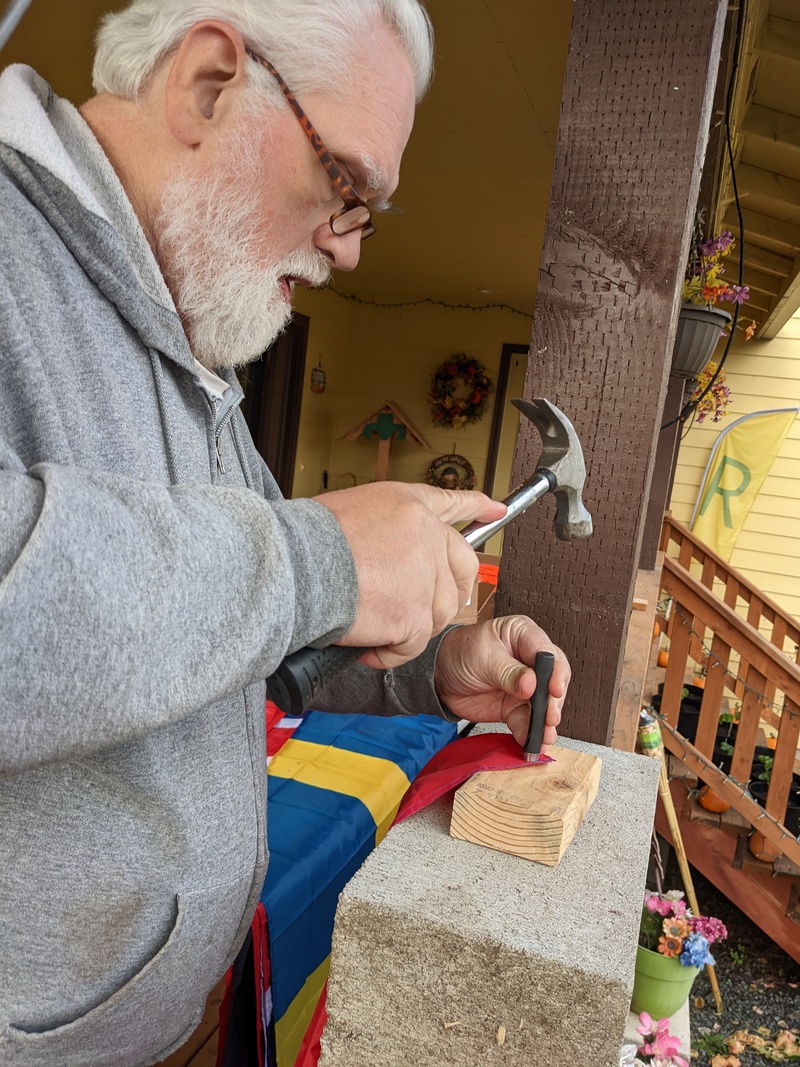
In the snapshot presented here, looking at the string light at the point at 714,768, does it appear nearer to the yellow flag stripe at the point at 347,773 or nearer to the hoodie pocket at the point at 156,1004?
the yellow flag stripe at the point at 347,773

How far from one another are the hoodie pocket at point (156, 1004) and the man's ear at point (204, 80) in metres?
1.03

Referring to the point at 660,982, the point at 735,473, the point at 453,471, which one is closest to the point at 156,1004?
the point at 660,982

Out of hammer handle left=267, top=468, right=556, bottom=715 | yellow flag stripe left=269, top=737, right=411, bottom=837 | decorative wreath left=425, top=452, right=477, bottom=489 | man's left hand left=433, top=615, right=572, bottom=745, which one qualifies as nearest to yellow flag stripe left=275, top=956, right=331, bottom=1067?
yellow flag stripe left=269, top=737, right=411, bottom=837

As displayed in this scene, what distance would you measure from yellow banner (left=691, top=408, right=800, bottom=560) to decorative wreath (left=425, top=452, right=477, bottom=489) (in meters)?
2.25

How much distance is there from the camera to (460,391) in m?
8.04

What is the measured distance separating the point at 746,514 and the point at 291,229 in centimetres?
691

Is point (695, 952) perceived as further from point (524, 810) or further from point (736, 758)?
point (736, 758)

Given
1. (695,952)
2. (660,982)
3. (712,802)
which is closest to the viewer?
(660,982)

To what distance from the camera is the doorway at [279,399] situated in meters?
6.92

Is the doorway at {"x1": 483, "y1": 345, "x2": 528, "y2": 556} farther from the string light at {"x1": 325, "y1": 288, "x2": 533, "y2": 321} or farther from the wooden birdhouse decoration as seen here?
the wooden birdhouse decoration

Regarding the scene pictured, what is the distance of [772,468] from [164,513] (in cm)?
745

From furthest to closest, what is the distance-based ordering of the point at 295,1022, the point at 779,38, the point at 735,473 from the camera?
the point at 735,473, the point at 779,38, the point at 295,1022

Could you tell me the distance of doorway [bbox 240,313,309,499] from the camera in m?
6.92

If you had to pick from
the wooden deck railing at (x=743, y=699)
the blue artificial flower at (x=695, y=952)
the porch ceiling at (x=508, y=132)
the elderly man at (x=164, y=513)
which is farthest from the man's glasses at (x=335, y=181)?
the wooden deck railing at (x=743, y=699)
